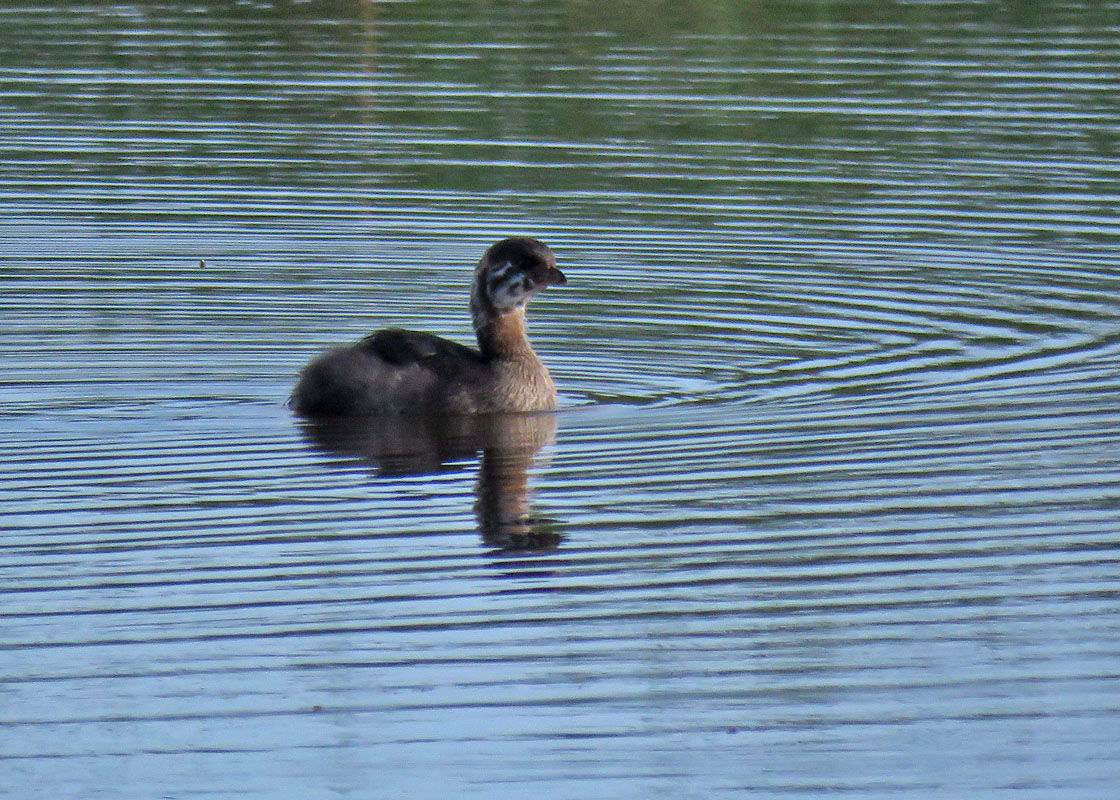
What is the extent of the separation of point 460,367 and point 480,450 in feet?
3.39

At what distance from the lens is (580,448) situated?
11305mm

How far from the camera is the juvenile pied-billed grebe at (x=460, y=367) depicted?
1226 centimetres

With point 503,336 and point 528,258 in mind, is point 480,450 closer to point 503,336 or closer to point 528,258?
point 503,336

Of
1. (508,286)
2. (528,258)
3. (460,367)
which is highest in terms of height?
(528,258)

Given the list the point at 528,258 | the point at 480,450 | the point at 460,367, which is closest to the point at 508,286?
the point at 528,258

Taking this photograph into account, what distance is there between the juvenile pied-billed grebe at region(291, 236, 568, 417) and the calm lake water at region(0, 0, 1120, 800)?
11.6 inches

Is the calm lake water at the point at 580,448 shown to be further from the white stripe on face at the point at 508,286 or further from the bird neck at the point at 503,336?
the white stripe on face at the point at 508,286

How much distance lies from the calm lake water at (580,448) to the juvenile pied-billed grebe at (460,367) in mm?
294

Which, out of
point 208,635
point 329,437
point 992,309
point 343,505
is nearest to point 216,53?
point 992,309

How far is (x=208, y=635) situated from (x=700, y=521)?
7.62ft

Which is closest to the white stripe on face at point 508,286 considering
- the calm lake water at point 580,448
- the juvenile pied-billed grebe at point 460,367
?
the juvenile pied-billed grebe at point 460,367

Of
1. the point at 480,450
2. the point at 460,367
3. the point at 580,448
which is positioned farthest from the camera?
the point at 460,367

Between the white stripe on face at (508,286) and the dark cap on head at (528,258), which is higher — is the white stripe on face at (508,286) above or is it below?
below

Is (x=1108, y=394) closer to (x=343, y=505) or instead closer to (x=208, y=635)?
(x=343, y=505)
